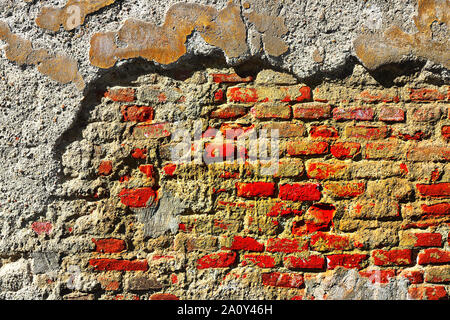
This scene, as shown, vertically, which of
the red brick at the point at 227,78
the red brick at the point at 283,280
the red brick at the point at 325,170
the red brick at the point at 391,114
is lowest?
the red brick at the point at 283,280

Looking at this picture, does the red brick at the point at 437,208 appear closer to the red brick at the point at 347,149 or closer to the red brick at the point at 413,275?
the red brick at the point at 413,275

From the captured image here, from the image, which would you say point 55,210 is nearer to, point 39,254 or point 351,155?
point 39,254

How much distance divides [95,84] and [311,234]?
1.15 meters

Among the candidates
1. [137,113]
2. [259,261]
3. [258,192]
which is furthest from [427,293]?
[137,113]

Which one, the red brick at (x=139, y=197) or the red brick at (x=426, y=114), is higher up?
the red brick at (x=426, y=114)

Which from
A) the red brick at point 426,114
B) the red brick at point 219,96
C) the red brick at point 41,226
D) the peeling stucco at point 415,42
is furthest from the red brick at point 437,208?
the red brick at point 41,226

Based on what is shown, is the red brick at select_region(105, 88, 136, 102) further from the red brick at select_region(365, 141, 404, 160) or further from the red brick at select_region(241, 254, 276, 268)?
the red brick at select_region(365, 141, 404, 160)

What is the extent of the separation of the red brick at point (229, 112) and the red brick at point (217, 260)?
601 millimetres

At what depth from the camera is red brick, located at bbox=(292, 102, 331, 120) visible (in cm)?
164

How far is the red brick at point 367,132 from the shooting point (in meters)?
1.64

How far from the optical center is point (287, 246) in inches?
64.2

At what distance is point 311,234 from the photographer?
1.64m

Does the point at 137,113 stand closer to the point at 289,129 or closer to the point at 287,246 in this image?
the point at 289,129

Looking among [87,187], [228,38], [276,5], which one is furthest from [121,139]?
[276,5]
